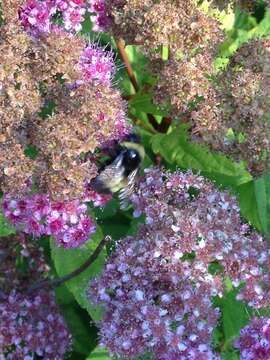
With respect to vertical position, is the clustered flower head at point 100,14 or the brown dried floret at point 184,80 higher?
the clustered flower head at point 100,14

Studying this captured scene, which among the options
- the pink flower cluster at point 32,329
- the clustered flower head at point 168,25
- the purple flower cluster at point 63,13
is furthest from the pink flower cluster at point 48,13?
the pink flower cluster at point 32,329

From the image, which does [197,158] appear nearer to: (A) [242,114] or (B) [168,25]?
(A) [242,114]

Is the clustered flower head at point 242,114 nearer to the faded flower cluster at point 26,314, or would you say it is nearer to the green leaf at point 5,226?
the green leaf at point 5,226

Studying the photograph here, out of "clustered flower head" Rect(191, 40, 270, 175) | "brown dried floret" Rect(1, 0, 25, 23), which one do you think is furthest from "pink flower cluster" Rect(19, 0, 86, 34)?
"clustered flower head" Rect(191, 40, 270, 175)

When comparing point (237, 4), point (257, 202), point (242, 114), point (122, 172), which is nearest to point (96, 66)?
point (122, 172)

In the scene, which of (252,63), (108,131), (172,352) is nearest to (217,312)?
(172,352)

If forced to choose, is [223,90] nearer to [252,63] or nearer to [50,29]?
[252,63]

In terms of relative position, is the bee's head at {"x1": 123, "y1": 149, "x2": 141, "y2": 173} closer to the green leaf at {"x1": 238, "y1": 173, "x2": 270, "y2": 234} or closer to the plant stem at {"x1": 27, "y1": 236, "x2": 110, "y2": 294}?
the plant stem at {"x1": 27, "y1": 236, "x2": 110, "y2": 294}
